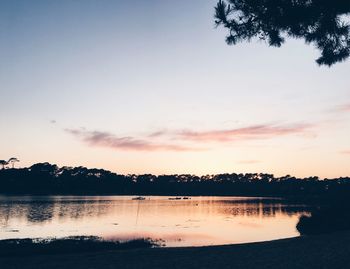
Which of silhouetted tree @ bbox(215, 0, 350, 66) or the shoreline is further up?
silhouetted tree @ bbox(215, 0, 350, 66)

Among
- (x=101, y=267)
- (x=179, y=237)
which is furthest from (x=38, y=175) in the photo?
(x=101, y=267)

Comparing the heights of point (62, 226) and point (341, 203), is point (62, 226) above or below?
below

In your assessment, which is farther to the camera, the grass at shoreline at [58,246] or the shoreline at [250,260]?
the grass at shoreline at [58,246]

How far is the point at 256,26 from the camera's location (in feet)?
43.4

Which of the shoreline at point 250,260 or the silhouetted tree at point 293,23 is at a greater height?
the silhouetted tree at point 293,23

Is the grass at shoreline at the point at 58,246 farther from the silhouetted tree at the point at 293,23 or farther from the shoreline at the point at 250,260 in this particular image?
the silhouetted tree at the point at 293,23

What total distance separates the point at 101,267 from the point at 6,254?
15265 millimetres

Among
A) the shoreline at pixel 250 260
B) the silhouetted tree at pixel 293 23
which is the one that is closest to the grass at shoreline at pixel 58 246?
the shoreline at pixel 250 260

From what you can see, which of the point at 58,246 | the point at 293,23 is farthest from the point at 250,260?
the point at 58,246

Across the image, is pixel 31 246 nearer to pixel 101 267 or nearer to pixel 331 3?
pixel 101 267

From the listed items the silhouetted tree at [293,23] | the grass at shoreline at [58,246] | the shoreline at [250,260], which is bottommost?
the grass at shoreline at [58,246]

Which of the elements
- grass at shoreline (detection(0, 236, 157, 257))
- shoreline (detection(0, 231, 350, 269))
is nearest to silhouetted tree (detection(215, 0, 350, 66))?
shoreline (detection(0, 231, 350, 269))

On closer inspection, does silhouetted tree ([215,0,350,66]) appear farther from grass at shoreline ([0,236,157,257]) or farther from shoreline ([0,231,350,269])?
grass at shoreline ([0,236,157,257])

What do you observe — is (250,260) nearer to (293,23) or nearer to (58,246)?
(293,23)
